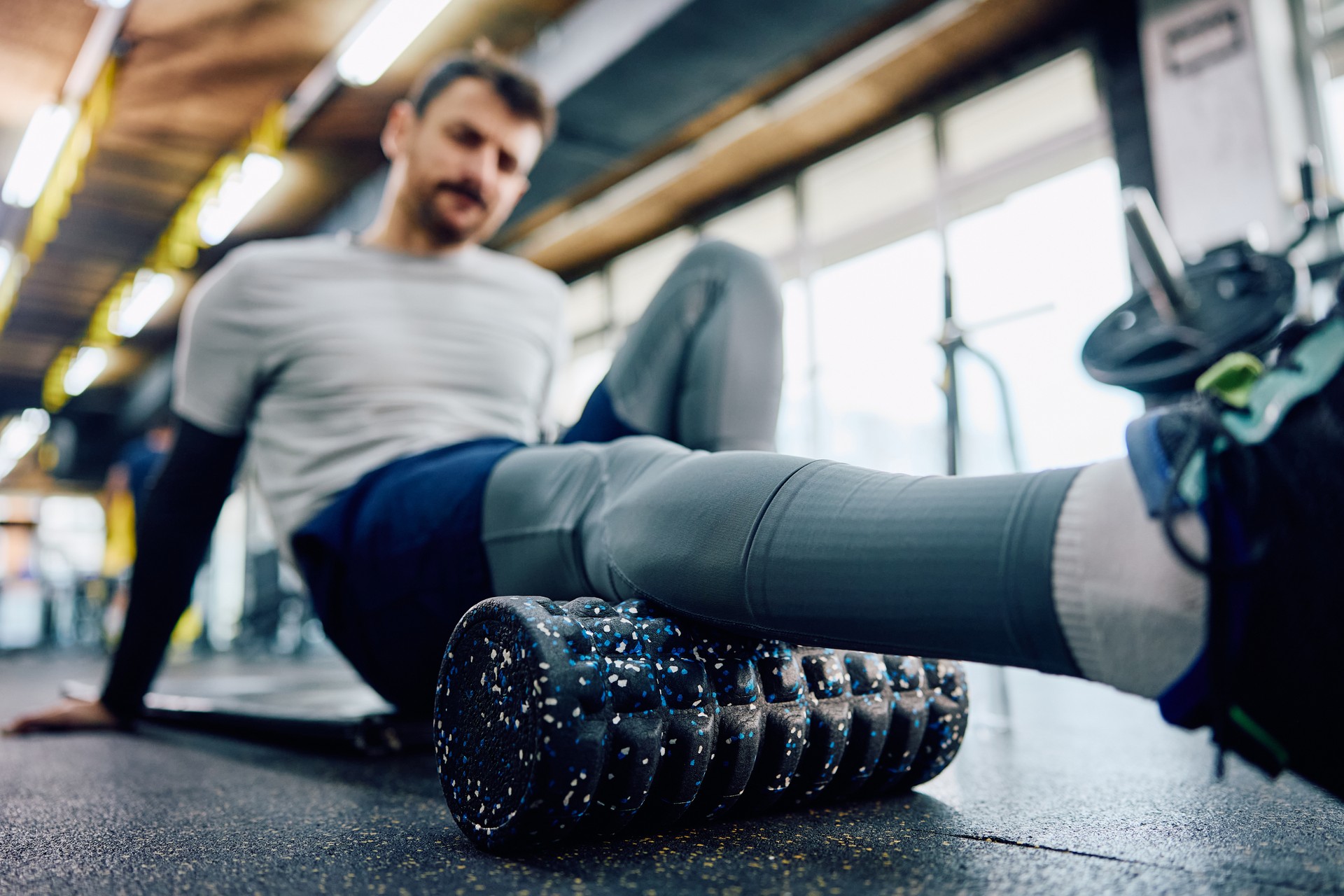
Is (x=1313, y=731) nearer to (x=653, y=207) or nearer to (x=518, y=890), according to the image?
(x=518, y=890)

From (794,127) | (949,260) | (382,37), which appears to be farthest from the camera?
(794,127)

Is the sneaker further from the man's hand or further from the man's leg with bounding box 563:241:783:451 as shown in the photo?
the man's hand

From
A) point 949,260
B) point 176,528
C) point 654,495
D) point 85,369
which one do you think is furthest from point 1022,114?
point 85,369

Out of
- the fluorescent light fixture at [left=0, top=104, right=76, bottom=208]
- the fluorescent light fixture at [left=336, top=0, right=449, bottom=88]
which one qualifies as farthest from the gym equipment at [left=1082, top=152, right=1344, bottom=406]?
the fluorescent light fixture at [left=0, top=104, right=76, bottom=208]

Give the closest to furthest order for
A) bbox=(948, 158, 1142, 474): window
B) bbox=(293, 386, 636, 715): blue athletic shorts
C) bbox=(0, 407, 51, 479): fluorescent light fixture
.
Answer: bbox=(293, 386, 636, 715): blue athletic shorts
bbox=(948, 158, 1142, 474): window
bbox=(0, 407, 51, 479): fluorescent light fixture

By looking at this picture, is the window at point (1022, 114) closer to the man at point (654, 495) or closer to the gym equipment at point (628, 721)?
the man at point (654, 495)

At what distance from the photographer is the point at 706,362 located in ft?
3.04

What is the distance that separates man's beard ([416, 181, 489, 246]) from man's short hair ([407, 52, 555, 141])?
0.14 meters

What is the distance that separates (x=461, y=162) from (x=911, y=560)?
3.28 feet

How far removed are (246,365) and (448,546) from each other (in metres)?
0.43

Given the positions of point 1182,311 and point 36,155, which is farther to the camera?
point 36,155

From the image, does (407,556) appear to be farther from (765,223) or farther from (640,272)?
(640,272)

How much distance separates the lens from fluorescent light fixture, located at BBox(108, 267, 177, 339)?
250 inches

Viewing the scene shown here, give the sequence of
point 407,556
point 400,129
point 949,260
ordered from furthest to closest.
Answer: point 949,260 → point 400,129 → point 407,556
